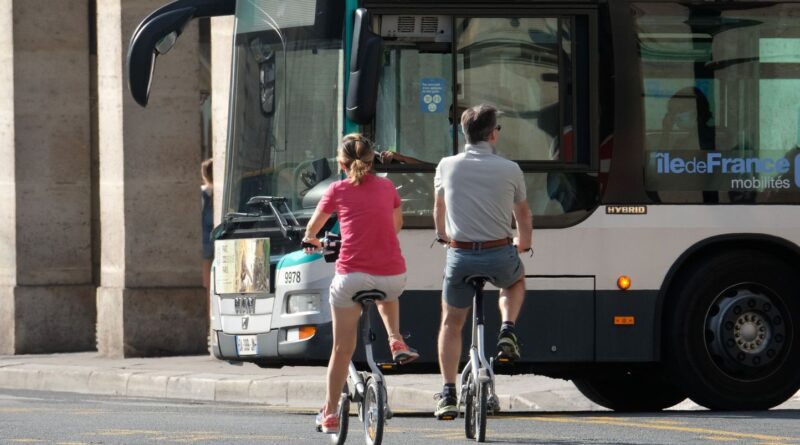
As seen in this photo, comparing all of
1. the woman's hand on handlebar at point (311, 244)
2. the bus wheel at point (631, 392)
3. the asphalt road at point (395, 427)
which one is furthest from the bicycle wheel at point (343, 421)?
the bus wheel at point (631, 392)

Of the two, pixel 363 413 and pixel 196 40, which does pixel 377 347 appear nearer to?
pixel 363 413

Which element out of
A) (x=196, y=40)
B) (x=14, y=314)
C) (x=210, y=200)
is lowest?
(x=14, y=314)

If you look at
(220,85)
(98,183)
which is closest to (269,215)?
(220,85)

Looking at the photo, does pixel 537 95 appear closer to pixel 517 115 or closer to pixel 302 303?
pixel 517 115

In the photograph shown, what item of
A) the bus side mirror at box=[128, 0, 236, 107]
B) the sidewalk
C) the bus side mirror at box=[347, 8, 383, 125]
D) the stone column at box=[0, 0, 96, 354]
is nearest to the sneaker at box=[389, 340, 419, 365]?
the bus side mirror at box=[347, 8, 383, 125]

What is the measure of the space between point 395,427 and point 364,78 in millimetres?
1856

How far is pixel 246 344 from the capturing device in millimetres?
11844

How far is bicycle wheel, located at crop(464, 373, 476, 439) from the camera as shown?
9.52m

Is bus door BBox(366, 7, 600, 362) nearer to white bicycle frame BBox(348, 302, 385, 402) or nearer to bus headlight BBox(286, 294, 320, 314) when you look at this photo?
bus headlight BBox(286, 294, 320, 314)

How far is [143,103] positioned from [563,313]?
2701mm

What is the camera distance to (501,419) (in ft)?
37.1

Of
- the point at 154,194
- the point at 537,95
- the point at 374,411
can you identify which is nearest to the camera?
the point at 374,411

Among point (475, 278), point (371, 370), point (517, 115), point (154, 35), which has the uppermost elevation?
point (154, 35)

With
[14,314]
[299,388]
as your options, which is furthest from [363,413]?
[14,314]
